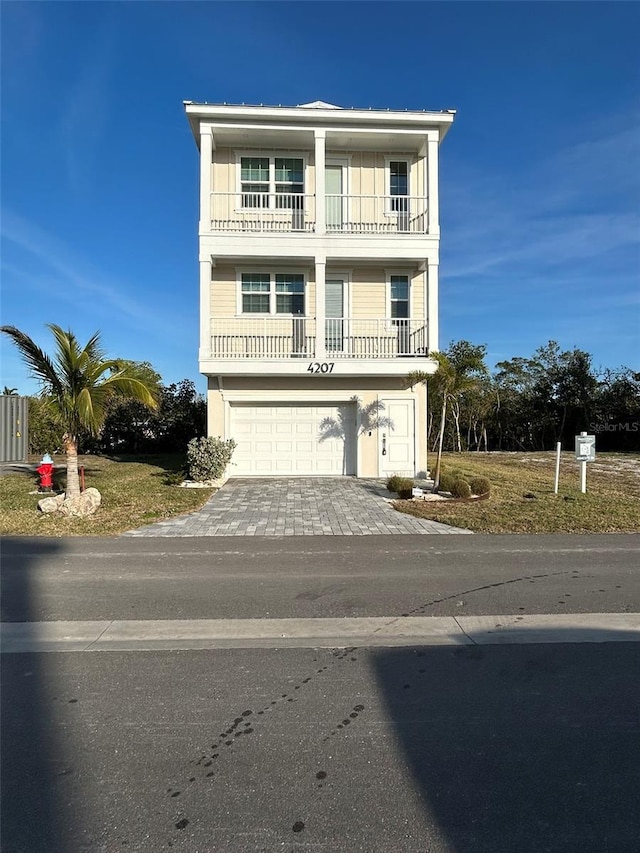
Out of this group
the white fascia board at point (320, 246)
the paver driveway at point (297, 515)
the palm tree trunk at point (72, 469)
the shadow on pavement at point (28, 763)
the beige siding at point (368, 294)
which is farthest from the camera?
the beige siding at point (368, 294)

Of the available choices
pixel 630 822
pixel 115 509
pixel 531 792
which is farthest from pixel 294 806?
pixel 115 509

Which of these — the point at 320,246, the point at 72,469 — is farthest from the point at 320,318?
the point at 72,469

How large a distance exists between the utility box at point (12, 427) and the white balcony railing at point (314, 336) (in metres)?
5.69

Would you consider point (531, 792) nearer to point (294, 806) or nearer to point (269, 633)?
point (294, 806)

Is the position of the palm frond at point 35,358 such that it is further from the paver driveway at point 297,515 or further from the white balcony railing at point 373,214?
the white balcony railing at point 373,214

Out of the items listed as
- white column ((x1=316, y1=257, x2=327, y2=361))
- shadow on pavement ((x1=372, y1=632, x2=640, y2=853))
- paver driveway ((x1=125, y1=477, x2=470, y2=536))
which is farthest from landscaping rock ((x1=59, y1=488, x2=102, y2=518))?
shadow on pavement ((x1=372, y1=632, x2=640, y2=853))

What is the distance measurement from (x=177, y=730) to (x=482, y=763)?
69.6 inches

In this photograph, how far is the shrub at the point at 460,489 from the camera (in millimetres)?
12375

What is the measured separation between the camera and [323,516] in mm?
10594

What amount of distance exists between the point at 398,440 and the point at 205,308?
22.8 ft

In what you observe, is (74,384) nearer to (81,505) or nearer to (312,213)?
(81,505)

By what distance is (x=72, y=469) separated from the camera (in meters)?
11.0

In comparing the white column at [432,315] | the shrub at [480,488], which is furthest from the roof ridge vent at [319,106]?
the shrub at [480,488]

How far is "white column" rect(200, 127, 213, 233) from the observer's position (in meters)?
15.7
